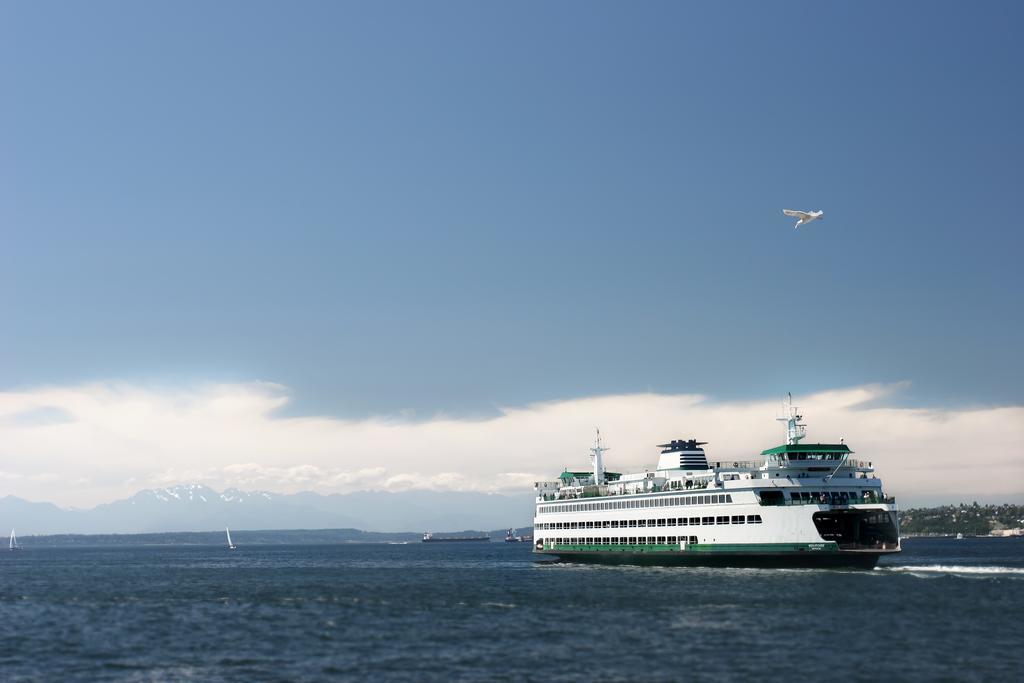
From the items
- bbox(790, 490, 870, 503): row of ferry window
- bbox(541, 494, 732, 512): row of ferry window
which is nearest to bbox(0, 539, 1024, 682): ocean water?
bbox(790, 490, 870, 503): row of ferry window

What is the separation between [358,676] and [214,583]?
69.3 m

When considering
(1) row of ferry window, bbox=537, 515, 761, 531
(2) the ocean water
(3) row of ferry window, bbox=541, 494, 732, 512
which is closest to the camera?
(2) the ocean water

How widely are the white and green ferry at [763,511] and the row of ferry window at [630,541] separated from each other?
0.11 metres

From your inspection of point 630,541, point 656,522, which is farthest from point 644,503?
point 630,541

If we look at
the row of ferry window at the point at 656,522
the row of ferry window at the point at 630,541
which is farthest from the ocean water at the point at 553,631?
the row of ferry window at the point at 630,541

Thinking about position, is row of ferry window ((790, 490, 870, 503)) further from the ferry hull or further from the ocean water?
the ocean water

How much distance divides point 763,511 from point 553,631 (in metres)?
38.1

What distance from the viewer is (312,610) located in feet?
224

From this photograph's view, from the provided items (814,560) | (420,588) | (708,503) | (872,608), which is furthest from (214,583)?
(872,608)

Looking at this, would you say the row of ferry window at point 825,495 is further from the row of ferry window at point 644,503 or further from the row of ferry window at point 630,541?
the row of ferry window at point 630,541

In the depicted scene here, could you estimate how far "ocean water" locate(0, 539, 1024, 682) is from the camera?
1670 inches

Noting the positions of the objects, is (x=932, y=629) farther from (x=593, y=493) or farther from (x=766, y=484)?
(x=593, y=493)

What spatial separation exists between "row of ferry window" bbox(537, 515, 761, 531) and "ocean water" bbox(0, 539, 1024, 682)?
520cm

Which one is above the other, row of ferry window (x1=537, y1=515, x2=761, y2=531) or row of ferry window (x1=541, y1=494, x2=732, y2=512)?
row of ferry window (x1=541, y1=494, x2=732, y2=512)
